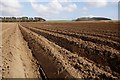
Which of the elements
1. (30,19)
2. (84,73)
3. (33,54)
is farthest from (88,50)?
(30,19)

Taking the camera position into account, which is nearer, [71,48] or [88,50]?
[88,50]

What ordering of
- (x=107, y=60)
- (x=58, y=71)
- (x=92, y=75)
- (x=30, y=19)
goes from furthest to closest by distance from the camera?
Answer: (x=30, y=19) < (x=107, y=60) < (x=58, y=71) < (x=92, y=75)

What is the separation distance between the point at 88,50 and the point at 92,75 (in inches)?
201

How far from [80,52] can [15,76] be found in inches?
203

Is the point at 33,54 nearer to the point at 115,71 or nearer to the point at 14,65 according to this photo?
the point at 14,65

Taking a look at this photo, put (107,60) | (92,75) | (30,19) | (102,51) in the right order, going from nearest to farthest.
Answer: (92,75) → (107,60) → (102,51) → (30,19)

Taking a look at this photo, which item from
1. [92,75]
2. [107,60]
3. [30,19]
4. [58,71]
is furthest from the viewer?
[30,19]

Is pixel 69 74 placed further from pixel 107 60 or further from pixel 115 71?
pixel 107 60

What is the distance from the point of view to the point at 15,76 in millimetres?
9492

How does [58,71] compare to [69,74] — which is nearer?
[69,74]

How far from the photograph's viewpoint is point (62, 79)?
860cm

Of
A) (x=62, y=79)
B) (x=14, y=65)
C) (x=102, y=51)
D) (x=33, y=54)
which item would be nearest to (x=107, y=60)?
(x=102, y=51)

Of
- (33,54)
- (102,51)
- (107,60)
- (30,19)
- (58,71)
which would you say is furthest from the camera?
(30,19)

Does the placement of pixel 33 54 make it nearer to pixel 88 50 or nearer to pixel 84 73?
pixel 88 50
